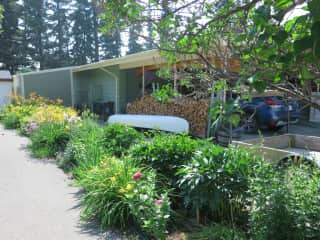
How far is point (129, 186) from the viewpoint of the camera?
3.32m

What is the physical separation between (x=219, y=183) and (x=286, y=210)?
0.81 m

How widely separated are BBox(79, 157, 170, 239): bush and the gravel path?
0.23 meters

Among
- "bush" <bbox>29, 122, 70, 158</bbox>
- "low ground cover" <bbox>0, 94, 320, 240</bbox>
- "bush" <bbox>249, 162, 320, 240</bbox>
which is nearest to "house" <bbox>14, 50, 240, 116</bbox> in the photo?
"bush" <bbox>29, 122, 70, 158</bbox>

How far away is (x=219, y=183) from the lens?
3076 millimetres

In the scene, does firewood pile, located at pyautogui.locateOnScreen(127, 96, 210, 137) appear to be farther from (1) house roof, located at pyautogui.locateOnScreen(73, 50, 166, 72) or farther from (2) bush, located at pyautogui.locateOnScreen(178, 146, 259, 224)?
(2) bush, located at pyautogui.locateOnScreen(178, 146, 259, 224)

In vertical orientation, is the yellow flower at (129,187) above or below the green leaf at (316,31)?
below

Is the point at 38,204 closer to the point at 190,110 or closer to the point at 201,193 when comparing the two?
the point at 201,193

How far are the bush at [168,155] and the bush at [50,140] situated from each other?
3705 millimetres

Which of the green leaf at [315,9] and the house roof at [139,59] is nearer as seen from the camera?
the green leaf at [315,9]

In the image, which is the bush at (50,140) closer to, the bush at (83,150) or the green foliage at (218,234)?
the bush at (83,150)

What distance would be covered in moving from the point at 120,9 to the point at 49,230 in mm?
2621

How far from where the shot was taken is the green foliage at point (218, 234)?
107 inches

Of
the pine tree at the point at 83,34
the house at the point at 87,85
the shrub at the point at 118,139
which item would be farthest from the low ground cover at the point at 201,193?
the pine tree at the point at 83,34

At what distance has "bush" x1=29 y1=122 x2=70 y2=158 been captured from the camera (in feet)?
22.9
